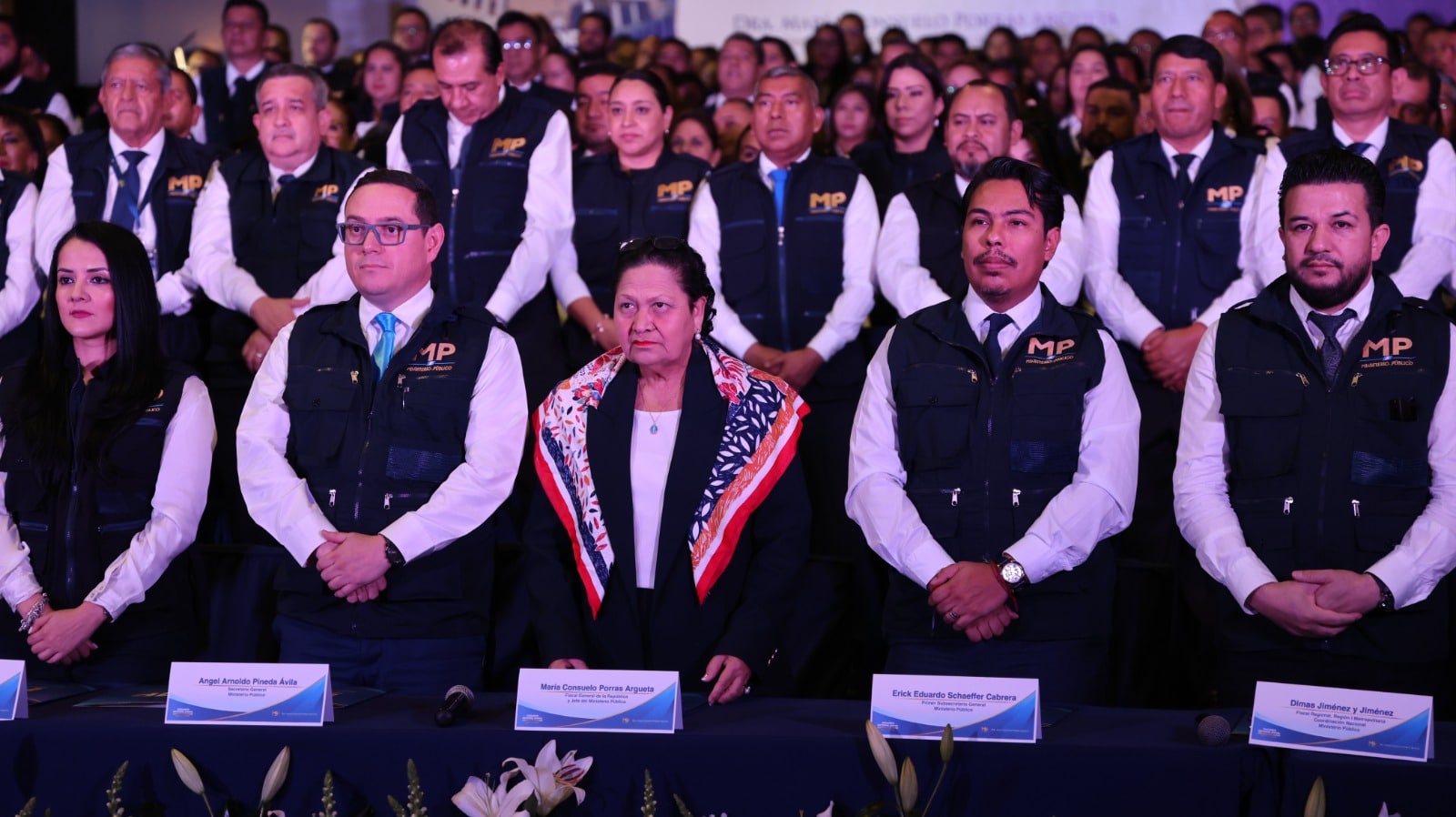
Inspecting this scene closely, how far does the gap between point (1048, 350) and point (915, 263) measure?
1220 mm

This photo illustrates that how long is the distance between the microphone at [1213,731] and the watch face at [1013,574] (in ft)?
2.59

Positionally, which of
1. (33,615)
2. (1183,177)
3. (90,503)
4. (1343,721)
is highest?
(1183,177)

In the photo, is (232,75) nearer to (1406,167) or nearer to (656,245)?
(656,245)

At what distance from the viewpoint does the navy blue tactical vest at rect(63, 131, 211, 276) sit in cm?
465

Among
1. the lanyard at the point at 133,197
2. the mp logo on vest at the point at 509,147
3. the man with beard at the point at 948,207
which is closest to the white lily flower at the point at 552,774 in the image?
the man with beard at the point at 948,207

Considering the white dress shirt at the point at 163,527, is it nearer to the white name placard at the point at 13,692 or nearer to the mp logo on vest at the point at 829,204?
the white name placard at the point at 13,692

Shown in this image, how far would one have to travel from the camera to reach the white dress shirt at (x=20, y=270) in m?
4.56

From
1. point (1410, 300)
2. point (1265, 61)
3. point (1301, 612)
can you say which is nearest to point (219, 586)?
point (1301, 612)

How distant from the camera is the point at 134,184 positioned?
467 cm

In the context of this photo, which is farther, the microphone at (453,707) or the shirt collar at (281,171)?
the shirt collar at (281,171)

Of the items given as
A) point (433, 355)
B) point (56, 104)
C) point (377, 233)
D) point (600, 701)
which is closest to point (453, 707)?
point (600, 701)

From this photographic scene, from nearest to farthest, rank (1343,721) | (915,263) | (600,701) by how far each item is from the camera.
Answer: (1343,721) → (600,701) → (915,263)

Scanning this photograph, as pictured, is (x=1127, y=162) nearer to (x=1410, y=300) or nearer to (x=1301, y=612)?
(x=1410, y=300)

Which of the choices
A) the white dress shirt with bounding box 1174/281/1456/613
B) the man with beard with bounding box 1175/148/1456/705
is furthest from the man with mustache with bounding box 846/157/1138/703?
the man with beard with bounding box 1175/148/1456/705
